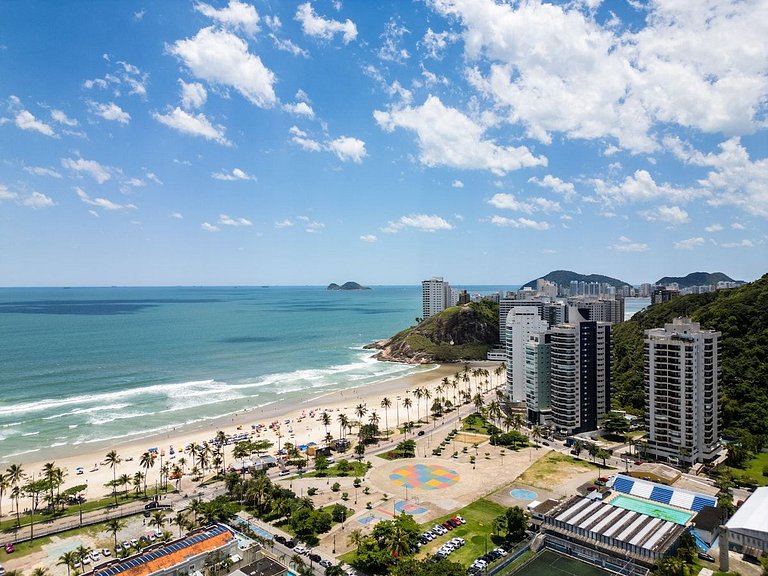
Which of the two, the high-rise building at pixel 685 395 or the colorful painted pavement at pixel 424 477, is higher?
the high-rise building at pixel 685 395

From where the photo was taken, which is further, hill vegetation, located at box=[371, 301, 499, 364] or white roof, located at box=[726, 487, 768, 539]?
hill vegetation, located at box=[371, 301, 499, 364]

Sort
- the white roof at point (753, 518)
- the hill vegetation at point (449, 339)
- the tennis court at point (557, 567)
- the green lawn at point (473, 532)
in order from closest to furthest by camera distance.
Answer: the tennis court at point (557, 567), the white roof at point (753, 518), the green lawn at point (473, 532), the hill vegetation at point (449, 339)

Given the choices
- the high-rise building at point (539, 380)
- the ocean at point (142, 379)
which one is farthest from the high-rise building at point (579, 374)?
the ocean at point (142, 379)

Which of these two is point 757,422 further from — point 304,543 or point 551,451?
point 304,543

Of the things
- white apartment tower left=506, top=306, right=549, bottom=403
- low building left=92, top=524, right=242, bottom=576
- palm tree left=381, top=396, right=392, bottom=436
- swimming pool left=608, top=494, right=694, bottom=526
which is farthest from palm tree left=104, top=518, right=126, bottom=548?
white apartment tower left=506, top=306, right=549, bottom=403

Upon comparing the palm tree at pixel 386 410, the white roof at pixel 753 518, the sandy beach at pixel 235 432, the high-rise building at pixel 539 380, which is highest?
the high-rise building at pixel 539 380

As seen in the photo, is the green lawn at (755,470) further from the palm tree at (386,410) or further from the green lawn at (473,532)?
the palm tree at (386,410)

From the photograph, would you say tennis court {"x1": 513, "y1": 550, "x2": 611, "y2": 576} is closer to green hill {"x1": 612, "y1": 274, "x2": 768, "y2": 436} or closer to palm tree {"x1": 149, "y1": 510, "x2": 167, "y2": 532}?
palm tree {"x1": 149, "y1": 510, "x2": 167, "y2": 532}
